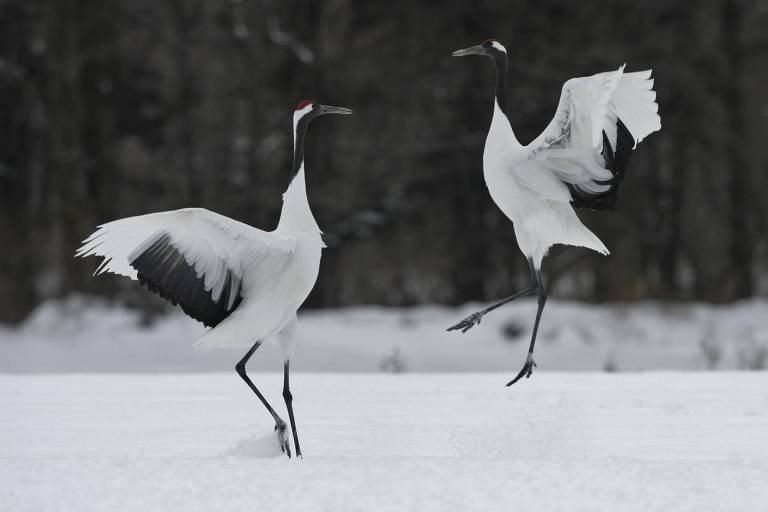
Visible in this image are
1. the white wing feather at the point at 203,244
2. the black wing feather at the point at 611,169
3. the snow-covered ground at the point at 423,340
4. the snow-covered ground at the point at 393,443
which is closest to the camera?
the snow-covered ground at the point at 393,443

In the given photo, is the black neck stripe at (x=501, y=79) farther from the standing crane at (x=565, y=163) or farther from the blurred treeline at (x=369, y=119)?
the blurred treeline at (x=369, y=119)

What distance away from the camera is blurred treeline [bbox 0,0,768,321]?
65.0 feet

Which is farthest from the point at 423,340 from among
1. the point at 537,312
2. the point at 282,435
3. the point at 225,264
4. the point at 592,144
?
the point at 225,264

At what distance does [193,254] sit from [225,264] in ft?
0.67

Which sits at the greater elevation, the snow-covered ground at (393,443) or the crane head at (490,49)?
the crane head at (490,49)

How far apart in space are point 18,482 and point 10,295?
16190 mm

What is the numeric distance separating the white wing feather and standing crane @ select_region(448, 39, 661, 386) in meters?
1.49

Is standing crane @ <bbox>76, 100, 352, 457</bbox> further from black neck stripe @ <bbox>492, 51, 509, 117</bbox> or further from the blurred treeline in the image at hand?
the blurred treeline

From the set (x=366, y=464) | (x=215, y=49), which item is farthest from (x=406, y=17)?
(x=366, y=464)

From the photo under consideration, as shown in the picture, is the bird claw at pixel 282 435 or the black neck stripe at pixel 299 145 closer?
the bird claw at pixel 282 435

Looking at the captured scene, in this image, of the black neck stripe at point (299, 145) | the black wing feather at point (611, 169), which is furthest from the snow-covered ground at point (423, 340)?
the black neck stripe at point (299, 145)

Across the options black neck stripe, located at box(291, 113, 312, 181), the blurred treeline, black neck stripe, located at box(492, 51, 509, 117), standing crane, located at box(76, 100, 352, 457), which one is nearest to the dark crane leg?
black neck stripe, located at box(492, 51, 509, 117)

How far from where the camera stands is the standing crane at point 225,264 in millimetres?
6000

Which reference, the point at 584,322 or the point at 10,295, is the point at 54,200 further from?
the point at 584,322
